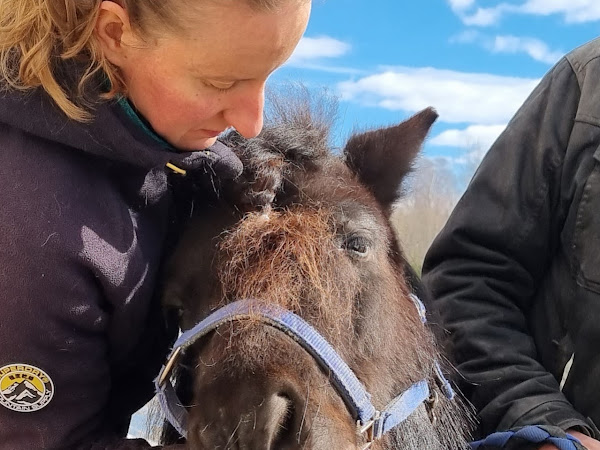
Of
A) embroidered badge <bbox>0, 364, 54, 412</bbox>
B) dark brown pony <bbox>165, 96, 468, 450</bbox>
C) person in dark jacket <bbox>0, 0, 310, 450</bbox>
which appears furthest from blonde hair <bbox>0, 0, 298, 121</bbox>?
embroidered badge <bbox>0, 364, 54, 412</bbox>

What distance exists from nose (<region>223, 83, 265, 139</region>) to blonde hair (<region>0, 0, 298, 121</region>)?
244mm

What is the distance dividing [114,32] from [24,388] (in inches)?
35.9

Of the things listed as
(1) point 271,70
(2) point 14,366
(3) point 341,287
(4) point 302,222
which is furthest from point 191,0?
(2) point 14,366

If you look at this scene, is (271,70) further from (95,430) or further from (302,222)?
(95,430)

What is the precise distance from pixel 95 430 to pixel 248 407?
600mm

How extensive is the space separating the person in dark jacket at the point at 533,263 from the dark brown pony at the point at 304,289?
0.78 ft

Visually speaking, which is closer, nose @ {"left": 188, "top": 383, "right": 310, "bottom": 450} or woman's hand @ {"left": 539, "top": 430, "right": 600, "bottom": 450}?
nose @ {"left": 188, "top": 383, "right": 310, "bottom": 450}

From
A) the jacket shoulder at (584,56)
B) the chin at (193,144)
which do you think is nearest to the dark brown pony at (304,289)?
the chin at (193,144)

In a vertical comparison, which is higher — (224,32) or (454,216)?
(224,32)

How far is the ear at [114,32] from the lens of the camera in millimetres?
1581

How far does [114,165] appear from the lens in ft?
5.86

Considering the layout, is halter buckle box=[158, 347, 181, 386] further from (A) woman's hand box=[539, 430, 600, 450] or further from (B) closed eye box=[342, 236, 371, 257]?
(A) woman's hand box=[539, 430, 600, 450]

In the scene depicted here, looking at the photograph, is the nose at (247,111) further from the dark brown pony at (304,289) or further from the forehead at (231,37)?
the dark brown pony at (304,289)

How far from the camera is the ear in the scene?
1581 mm
